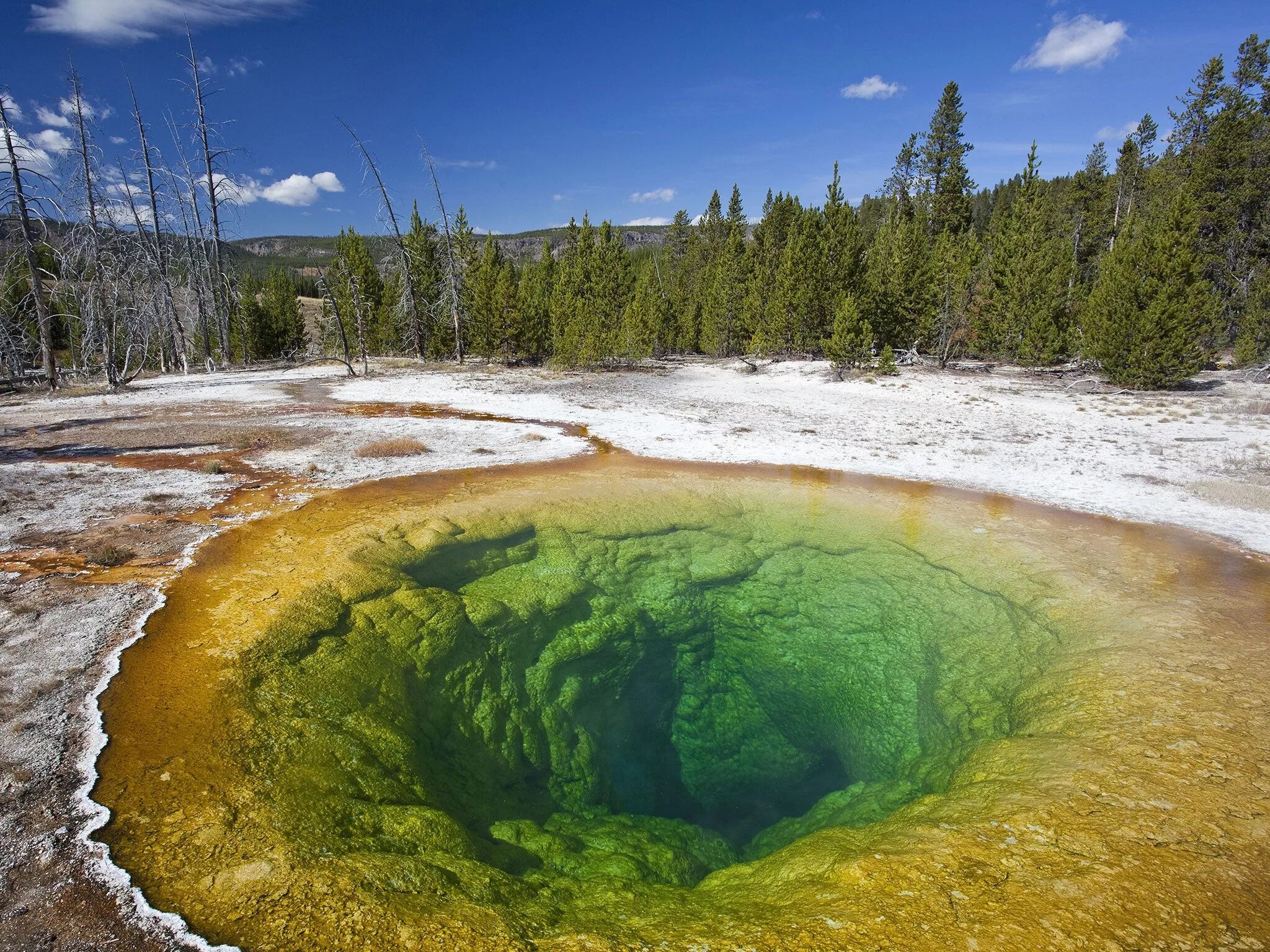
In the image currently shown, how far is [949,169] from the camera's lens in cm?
4112

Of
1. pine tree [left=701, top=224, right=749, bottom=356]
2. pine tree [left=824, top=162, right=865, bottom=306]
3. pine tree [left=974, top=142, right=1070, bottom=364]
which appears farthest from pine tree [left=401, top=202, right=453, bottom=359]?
pine tree [left=974, top=142, right=1070, bottom=364]

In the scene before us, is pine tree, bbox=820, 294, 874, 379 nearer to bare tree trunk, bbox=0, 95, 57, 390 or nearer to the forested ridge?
the forested ridge

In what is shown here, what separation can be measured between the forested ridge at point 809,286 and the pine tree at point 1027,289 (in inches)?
3.7

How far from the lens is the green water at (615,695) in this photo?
407cm

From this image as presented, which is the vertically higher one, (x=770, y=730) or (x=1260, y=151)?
(x=1260, y=151)

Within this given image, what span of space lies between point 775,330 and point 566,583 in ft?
89.0

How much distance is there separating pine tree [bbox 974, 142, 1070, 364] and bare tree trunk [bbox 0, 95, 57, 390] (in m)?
36.5

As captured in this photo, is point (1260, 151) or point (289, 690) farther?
point (1260, 151)

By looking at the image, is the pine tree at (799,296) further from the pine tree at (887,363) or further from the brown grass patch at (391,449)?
the brown grass patch at (391,449)

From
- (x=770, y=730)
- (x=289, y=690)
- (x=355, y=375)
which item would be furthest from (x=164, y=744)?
(x=355, y=375)

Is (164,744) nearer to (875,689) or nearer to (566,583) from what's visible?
(566,583)

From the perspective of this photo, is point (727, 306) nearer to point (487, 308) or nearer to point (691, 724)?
point (487, 308)

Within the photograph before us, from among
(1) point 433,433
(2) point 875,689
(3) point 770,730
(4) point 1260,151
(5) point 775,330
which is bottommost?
(3) point 770,730

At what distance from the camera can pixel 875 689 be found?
7.16 m
